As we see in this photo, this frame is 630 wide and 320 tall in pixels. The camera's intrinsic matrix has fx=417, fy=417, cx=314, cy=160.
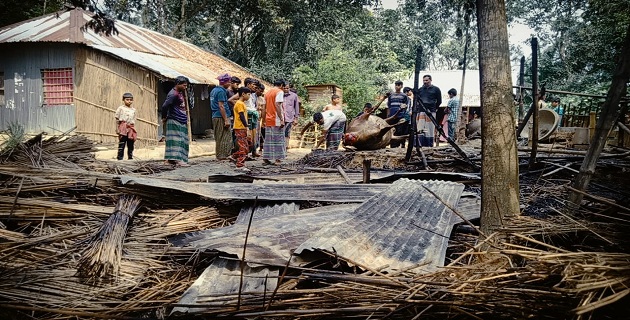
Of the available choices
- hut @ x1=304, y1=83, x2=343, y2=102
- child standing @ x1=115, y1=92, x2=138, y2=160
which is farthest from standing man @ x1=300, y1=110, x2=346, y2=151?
hut @ x1=304, y1=83, x2=343, y2=102

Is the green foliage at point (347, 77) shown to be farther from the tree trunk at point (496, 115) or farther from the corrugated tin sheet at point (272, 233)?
the tree trunk at point (496, 115)

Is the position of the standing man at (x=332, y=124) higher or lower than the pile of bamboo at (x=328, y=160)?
higher

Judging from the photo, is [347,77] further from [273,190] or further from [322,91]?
[273,190]

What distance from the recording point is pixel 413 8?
26.4 m

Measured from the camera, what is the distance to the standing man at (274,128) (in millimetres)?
7691

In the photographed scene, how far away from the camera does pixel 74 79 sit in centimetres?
1243

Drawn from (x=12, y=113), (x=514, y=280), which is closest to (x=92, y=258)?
(x=514, y=280)

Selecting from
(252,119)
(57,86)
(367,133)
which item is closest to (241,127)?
(252,119)

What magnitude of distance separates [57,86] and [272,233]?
506 inches

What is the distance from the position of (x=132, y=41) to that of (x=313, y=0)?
907cm

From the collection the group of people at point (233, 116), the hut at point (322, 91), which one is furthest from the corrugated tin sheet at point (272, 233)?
the hut at point (322, 91)

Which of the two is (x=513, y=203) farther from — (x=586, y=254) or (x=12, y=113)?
(x=12, y=113)

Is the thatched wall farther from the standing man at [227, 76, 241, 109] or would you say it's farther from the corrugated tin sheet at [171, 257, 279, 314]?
the corrugated tin sheet at [171, 257, 279, 314]

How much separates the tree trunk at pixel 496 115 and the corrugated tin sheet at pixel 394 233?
0.41 metres
